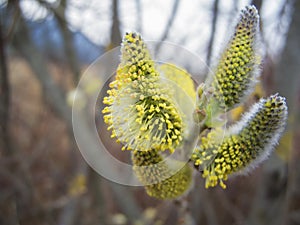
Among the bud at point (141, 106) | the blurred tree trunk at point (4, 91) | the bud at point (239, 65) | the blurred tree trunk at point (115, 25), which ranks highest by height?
the blurred tree trunk at point (115, 25)

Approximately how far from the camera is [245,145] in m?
0.85

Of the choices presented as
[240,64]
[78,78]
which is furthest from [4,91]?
[240,64]

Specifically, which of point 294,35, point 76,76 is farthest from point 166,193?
point 76,76

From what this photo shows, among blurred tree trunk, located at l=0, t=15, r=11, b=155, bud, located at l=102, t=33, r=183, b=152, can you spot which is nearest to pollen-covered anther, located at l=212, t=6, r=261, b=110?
bud, located at l=102, t=33, r=183, b=152

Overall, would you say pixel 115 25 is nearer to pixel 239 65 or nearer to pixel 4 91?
pixel 4 91

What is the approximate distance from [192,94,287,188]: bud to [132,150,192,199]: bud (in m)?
0.07

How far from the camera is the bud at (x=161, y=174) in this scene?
2.88 ft

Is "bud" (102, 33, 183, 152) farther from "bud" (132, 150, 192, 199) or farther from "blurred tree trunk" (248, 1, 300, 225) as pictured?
"blurred tree trunk" (248, 1, 300, 225)

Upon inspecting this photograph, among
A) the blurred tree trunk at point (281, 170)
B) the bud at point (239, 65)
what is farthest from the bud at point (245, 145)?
the blurred tree trunk at point (281, 170)

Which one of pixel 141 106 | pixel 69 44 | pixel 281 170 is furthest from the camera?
A: pixel 69 44

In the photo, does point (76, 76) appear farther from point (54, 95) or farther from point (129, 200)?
point (129, 200)

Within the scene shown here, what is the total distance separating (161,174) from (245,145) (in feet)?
0.70

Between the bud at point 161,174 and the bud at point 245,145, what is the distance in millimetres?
69

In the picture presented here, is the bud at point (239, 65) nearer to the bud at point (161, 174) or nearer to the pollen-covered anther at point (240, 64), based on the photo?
the pollen-covered anther at point (240, 64)
